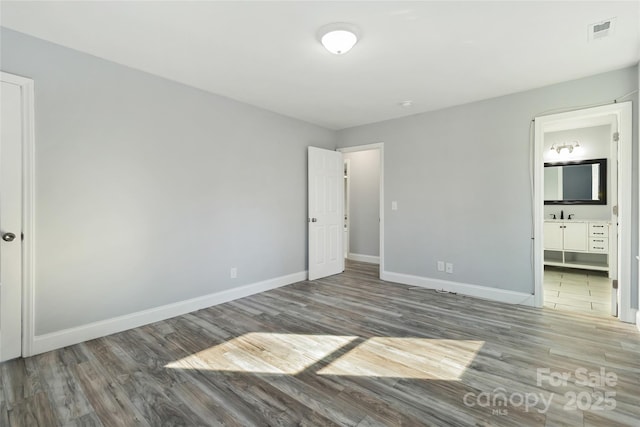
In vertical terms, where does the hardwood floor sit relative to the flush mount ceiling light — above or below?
below

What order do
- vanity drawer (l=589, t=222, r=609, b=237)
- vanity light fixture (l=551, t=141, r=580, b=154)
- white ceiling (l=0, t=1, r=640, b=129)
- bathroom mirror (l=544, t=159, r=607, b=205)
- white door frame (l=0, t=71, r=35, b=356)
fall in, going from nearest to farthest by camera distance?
white ceiling (l=0, t=1, r=640, b=129) → white door frame (l=0, t=71, r=35, b=356) → vanity drawer (l=589, t=222, r=609, b=237) → bathroom mirror (l=544, t=159, r=607, b=205) → vanity light fixture (l=551, t=141, r=580, b=154)

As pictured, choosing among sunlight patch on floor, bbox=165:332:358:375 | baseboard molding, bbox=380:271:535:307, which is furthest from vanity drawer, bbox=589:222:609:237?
sunlight patch on floor, bbox=165:332:358:375

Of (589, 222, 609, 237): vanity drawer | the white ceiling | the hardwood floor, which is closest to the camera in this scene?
the hardwood floor

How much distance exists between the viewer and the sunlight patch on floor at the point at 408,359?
212cm

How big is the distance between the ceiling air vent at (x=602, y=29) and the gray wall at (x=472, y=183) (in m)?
0.98

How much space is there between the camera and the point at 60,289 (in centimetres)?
251

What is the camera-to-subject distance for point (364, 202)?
6.51m

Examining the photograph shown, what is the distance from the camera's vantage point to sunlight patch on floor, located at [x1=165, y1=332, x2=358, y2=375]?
2207 millimetres

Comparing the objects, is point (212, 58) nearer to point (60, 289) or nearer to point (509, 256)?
point (60, 289)

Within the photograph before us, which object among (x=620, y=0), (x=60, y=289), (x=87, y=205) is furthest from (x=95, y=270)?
(x=620, y=0)

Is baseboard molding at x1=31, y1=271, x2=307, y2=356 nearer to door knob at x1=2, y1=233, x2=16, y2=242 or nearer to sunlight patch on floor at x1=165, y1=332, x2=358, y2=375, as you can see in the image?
door knob at x1=2, y1=233, x2=16, y2=242

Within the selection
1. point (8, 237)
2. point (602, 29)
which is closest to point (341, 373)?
point (8, 237)

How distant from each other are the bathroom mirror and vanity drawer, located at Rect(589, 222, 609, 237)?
48 centimetres

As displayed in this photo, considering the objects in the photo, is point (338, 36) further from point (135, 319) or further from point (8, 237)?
point (135, 319)
